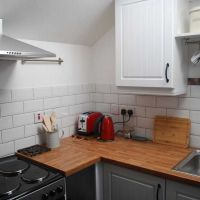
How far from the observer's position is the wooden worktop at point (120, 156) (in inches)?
65.3

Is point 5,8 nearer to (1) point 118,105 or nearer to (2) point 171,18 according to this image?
(2) point 171,18

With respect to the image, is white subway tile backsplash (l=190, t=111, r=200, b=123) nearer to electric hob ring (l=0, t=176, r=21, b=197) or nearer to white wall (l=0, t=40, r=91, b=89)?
white wall (l=0, t=40, r=91, b=89)

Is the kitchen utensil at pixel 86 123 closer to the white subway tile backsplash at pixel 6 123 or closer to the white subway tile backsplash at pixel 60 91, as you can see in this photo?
the white subway tile backsplash at pixel 60 91

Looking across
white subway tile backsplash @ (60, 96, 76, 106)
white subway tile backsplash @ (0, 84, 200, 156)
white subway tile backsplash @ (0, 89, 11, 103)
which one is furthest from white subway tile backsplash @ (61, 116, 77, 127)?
white subway tile backsplash @ (0, 89, 11, 103)

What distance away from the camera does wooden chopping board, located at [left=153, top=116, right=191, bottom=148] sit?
2078 millimetres

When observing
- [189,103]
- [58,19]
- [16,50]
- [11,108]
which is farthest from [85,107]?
[16,50]

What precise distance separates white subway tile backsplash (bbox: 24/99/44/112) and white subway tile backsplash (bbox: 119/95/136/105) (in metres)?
0.78

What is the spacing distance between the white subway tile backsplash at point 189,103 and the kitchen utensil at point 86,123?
2.72ft

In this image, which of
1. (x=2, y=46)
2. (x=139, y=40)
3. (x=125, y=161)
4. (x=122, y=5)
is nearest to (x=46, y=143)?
(x=125, y=161)

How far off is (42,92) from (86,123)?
53cm

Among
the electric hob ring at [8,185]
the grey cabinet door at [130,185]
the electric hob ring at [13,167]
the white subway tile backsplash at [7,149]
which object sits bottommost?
the grey cabinet door at [130,185]

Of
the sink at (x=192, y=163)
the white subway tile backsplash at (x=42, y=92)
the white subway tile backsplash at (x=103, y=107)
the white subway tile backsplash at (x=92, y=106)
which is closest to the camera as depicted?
the sink at (x=192, y=163)

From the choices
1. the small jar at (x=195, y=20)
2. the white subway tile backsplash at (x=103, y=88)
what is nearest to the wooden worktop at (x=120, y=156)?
the white subway tile backsplash at (x=103, y=88)

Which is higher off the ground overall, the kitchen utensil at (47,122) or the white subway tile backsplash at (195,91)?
the white subway tile backsplash at (195,91)
